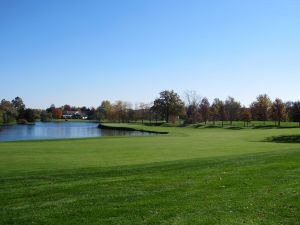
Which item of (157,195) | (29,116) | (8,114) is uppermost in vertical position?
(8,114)

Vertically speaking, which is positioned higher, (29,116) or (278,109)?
(278,109)

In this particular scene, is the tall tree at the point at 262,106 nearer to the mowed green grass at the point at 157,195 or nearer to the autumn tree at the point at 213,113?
the autumn tree at the point at 213,113

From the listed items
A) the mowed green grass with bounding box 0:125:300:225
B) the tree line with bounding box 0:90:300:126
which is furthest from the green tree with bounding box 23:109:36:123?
the mowed green grass with bounding box 0:125:300:225

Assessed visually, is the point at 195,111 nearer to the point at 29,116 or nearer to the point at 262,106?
the point at 262,106

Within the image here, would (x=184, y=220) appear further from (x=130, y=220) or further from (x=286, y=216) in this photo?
(x=286, y=216)

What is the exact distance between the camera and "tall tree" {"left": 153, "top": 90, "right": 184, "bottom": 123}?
14775cm

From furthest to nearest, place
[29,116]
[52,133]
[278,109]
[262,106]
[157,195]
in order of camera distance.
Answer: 1. [29,116]
2. [262,106]
3. [278,109]
4. [52,133]
5. [157,195]

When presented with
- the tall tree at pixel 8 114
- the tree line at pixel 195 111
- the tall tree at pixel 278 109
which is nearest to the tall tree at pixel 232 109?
the tree line at pixel 195 111

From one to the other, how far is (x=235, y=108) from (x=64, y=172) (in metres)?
122

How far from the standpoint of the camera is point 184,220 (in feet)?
28.2

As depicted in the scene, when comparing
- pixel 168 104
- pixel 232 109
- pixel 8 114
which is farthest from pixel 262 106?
pixel 8 114

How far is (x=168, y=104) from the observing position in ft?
485

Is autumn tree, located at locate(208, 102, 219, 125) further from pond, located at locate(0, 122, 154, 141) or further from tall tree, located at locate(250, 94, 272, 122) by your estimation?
pond, located at locate(0, 122, 154, 141)

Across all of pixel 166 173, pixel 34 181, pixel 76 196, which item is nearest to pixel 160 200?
pixel 76 196
